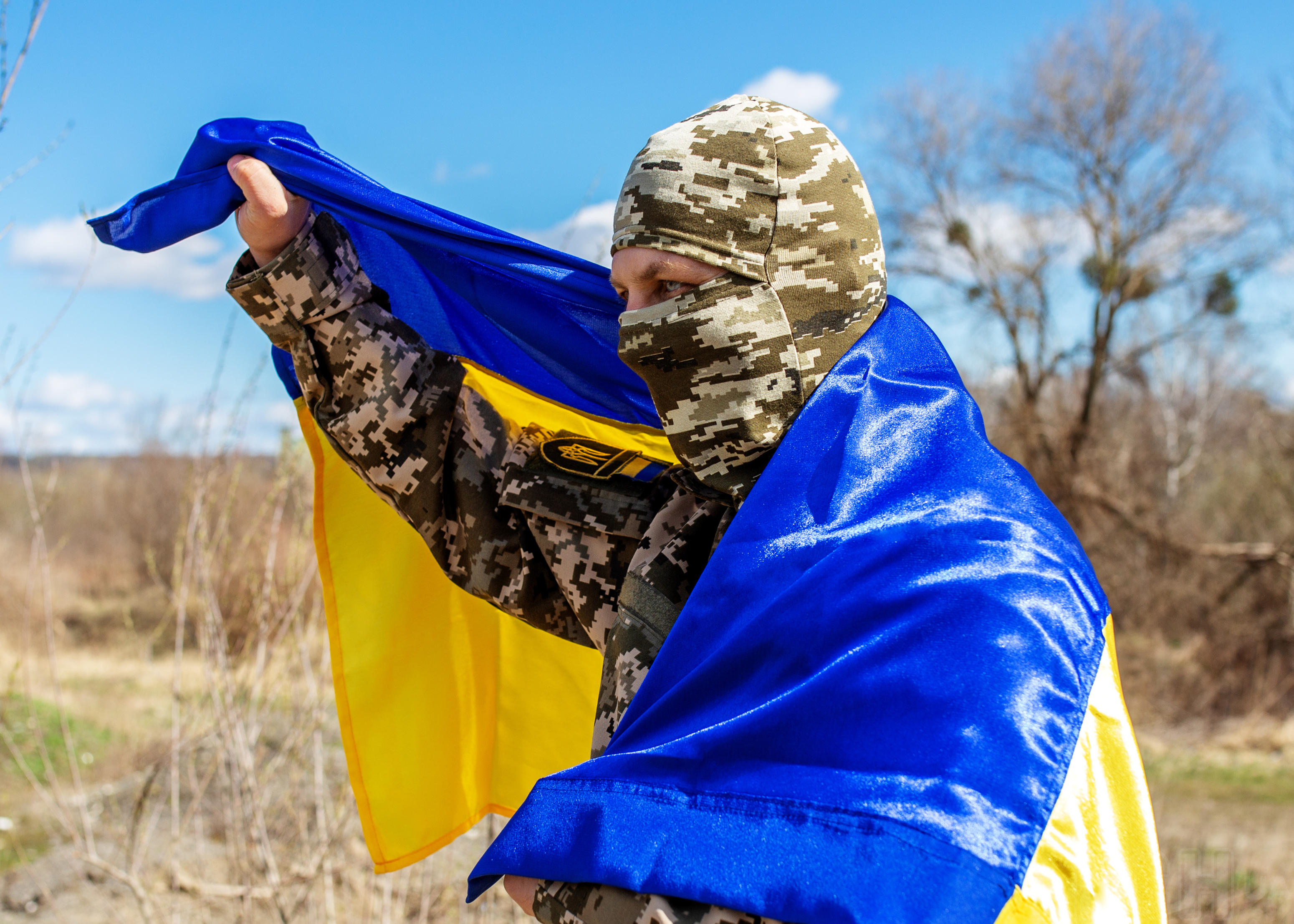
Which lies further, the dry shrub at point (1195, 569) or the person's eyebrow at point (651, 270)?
the dry shrub at point (1195, 569)

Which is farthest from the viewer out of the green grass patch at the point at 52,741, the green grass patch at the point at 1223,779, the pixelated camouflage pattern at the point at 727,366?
the green grass patch at the point at 52,741

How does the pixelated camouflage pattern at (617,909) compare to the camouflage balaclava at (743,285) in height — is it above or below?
below

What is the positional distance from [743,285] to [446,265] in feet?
3.22

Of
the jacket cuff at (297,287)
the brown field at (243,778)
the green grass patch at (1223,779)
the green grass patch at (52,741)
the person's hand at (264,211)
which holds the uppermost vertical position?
the person's hand at (264,211)

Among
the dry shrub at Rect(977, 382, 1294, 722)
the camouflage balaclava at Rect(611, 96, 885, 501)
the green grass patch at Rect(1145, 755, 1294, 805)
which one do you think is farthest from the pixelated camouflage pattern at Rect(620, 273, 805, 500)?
the dry shrub at Rect(977, 382, 1294, 722)

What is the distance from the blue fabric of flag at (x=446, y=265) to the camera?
1983 millimetres

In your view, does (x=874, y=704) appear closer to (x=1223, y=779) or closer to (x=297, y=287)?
(x=297, y=287)

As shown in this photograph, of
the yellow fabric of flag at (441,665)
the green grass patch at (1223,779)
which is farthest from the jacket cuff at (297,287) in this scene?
the green grass patch at (1223,779)

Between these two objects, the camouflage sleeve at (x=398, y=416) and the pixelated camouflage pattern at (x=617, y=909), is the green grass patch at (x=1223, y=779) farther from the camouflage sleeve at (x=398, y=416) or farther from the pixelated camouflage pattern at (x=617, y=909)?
the pixelated camouflage pattern at (x=617, y=909)

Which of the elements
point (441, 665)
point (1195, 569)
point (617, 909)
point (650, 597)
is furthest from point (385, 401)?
point (1195, 569)

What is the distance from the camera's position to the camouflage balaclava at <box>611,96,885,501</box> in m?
1.63

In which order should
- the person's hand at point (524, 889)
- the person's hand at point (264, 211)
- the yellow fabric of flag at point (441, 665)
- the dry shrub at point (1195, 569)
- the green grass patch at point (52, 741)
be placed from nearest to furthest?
the person's hand at point (524, 889)
the person's hand at point (264, 211)
the yellow fabric of flag at point (441, 665)
the green grass patch at point (52, 741)
the dry shrub at point (1195, 569)

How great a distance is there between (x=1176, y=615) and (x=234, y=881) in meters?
14.9

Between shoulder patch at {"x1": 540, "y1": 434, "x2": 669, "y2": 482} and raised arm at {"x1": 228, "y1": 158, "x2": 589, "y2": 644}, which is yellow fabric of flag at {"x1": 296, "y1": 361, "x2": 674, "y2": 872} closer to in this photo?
shoulder patch at {"x1": 540, "y1": 434, "x2": 669, "y2": 482}
